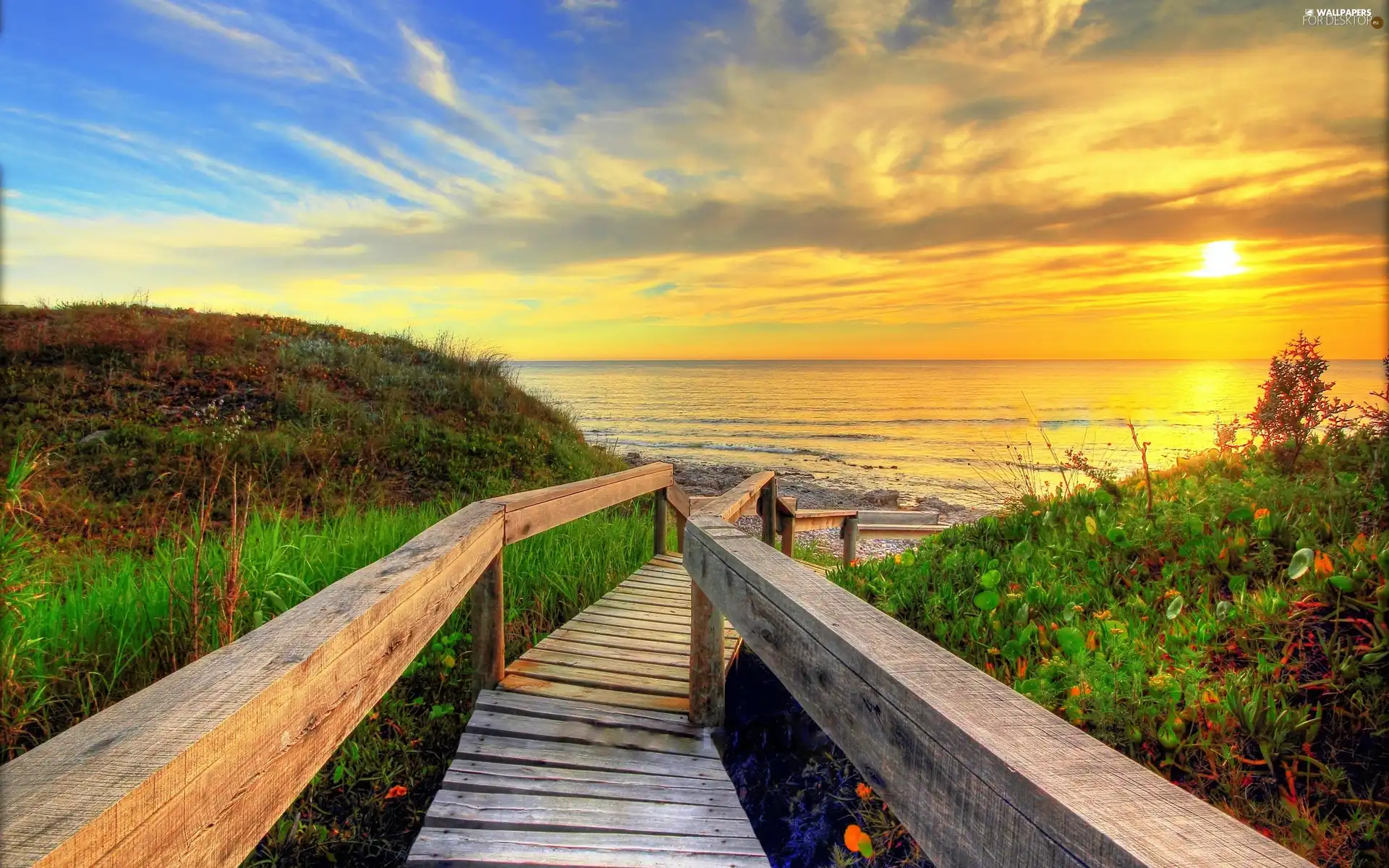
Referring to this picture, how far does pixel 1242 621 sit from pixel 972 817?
2.19 metres

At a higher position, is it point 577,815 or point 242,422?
point 242,422

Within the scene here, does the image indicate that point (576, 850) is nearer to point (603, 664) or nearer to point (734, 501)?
point (603, 664)

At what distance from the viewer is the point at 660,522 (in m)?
6.96

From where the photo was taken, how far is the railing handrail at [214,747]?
0.92 m

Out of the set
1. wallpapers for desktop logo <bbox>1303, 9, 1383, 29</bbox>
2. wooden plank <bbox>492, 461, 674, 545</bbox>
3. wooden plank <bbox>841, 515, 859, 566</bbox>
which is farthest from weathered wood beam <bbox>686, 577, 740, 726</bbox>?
wooden plank <bbox>841, 515, 859, 566</bbox>

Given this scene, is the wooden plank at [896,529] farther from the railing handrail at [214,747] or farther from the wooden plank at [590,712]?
the railing handrail at [214,747]

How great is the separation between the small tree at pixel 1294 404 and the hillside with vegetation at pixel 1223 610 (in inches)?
0.5

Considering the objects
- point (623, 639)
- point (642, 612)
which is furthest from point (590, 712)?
point (642, 612)

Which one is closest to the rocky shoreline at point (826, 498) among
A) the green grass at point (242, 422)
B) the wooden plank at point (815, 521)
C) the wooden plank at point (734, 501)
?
the wooden plank at point (815, 521)

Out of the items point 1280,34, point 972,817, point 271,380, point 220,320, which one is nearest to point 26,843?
point 972,817

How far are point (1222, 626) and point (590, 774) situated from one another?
9.03ft

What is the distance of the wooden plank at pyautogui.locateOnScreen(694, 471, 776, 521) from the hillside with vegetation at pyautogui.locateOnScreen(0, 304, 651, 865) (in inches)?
59.4

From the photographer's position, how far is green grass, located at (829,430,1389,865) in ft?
6.53

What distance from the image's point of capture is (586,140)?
39.3ft
